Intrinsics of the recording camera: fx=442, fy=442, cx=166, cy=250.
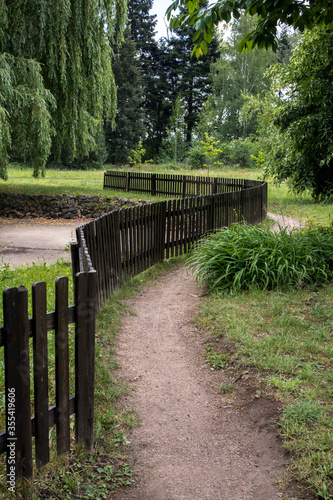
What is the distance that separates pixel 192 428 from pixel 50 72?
581 inches

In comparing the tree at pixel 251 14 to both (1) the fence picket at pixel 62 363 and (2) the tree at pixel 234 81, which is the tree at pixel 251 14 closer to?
(1) the fence picket at pixel 62 363

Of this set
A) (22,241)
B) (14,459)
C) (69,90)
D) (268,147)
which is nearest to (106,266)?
(14,459)

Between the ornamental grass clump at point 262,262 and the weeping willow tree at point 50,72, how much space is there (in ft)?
28.2

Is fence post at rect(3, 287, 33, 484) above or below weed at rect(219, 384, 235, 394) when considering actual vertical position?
above

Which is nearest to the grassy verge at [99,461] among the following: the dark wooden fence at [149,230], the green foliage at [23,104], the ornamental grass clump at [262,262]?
the dark wooden fence at [149,230]

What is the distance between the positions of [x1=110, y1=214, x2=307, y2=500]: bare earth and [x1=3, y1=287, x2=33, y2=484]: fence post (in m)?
0.71

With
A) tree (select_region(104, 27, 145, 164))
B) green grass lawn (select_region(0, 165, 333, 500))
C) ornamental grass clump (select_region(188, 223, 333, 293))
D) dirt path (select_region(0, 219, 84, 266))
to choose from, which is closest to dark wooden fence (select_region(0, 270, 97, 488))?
green grass lawn (select_region(0, 165, 333, 500))

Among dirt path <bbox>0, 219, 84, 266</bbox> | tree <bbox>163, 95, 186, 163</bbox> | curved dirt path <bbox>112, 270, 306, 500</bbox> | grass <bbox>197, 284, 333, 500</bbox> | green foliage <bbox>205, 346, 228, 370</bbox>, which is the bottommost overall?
curved dirt path <bbox>112, 270, 306, 500</bbox>

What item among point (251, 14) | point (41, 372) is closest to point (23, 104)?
point (251, 14)

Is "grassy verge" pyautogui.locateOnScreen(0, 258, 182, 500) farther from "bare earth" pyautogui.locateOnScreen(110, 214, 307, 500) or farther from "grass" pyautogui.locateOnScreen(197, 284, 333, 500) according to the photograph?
"grass" pyautogui.locateOnScreen(197, 284, 333, 500)

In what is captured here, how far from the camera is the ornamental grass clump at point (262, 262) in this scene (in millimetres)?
6898

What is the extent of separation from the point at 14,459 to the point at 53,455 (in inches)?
17.8

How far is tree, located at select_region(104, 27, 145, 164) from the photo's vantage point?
4694cm

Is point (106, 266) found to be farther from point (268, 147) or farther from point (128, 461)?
point (268, 147)
